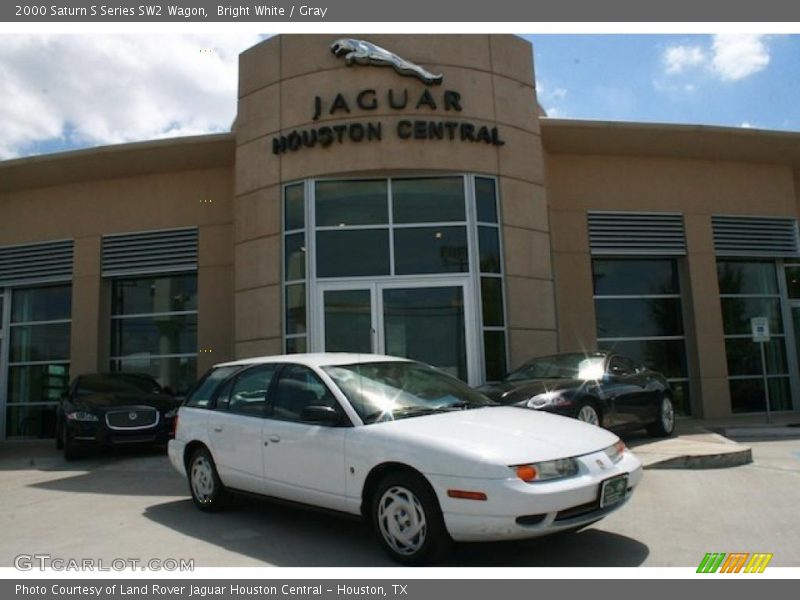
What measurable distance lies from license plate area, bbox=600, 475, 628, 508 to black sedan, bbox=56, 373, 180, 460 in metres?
8.16

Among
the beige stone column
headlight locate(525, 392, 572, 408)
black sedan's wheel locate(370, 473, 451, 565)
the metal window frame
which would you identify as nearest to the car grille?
the metal window frame

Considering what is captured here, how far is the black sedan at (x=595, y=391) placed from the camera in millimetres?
8492

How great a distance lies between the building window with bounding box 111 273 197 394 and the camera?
15.0 meters

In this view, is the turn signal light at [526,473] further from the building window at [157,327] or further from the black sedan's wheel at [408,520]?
the building window at [157,327]

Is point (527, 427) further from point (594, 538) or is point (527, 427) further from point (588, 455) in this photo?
point (594, 538)

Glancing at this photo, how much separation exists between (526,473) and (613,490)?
0.77 meters

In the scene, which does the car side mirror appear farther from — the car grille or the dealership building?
the dealership building

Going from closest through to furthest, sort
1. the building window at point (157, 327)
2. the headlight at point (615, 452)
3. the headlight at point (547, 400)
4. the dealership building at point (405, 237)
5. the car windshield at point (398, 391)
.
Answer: the headlight at point (615, 452), the car windshield at point (398, 391), the headlight at point (547, 400), the dealership building at point (405, 237), the building window at point (157, 327)

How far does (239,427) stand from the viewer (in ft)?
19.6

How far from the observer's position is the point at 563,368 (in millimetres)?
9773

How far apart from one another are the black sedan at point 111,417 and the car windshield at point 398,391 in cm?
624

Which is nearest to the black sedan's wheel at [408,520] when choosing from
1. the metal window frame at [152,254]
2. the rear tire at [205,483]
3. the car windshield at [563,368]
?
the rear tire at [205,483]

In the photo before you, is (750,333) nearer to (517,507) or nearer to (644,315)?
(644,315)

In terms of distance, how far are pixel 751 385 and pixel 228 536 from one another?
1305 cm
